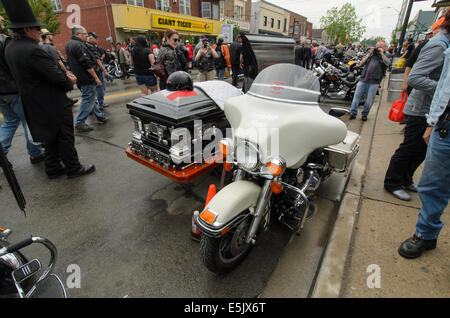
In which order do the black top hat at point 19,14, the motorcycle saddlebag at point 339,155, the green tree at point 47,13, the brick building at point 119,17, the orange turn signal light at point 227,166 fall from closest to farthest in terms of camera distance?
the orange turn signal light at point 227,166 → the black top hat at point 19,14 → the motorcycle saddlebag at point 339,155 → the green tree at point 47,13 → the brick building at point 119,17

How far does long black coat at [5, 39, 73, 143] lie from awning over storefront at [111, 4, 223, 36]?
67.8 feet

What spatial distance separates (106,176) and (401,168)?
412 cm

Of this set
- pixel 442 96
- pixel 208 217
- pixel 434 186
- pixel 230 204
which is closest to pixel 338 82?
pixel 442 96

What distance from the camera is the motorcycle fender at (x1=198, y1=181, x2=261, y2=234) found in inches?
68.7

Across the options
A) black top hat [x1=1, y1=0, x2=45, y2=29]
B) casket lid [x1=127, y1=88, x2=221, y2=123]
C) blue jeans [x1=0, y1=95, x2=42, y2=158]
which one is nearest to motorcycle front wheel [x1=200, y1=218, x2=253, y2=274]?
casket lid [x1=127, y1=88, x2=221, y2=123]

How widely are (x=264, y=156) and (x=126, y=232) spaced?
1.74m

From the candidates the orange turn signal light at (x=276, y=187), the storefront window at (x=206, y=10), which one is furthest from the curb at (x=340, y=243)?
the storefront window at (x=206, y=10)

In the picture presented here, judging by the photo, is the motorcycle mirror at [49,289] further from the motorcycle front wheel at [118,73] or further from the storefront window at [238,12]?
the storefront window at [238,12]

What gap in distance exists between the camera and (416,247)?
212 cm

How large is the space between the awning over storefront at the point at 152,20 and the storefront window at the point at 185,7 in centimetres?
108

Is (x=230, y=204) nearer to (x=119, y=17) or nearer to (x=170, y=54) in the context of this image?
(x=170, y=54)

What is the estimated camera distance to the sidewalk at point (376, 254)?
1862 millimetres

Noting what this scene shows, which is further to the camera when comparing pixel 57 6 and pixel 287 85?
pixel 57 6

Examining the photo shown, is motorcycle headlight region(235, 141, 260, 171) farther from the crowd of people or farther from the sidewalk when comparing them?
the crowd of people
